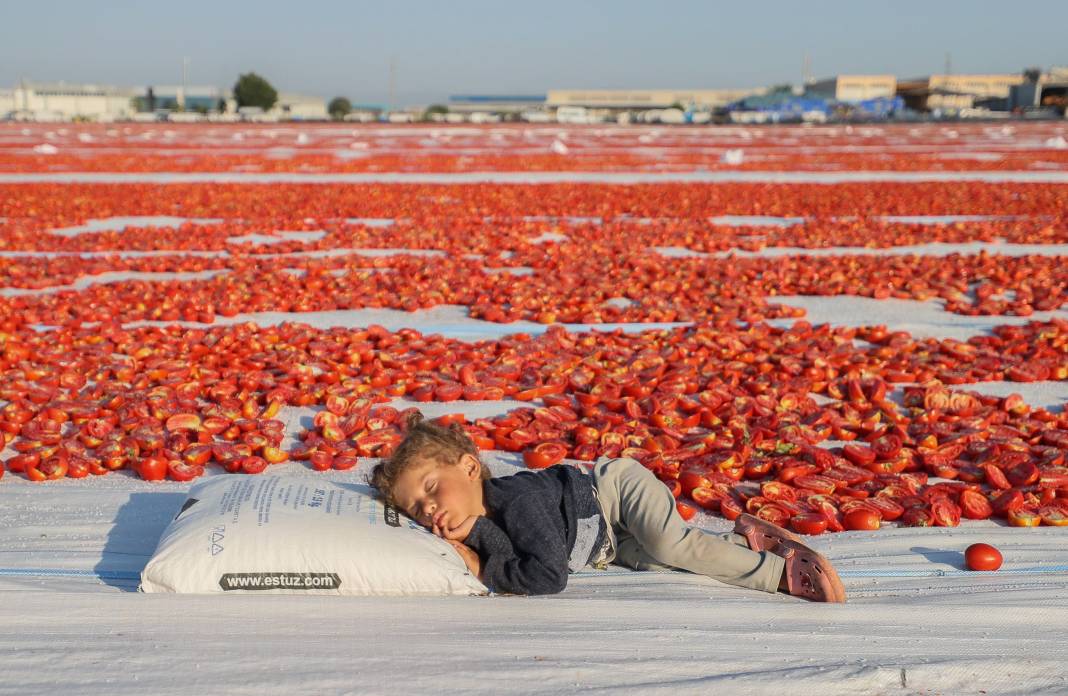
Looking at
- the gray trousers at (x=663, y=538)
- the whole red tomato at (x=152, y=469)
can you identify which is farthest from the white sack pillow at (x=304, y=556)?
→ the whole red tomato at (x=152, y=469)

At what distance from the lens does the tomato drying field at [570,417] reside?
8.29 ft

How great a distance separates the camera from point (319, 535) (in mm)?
3031

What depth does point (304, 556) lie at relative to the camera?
2986 millimetres

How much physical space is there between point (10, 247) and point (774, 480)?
11.0 m

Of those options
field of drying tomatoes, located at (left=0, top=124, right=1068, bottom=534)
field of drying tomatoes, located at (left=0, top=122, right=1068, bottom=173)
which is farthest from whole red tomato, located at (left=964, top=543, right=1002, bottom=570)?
field of drying tomatoes, located at (left=0, top=122, right=1068, bottom=173)

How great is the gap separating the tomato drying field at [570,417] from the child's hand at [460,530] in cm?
24

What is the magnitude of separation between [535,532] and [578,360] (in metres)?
3.05

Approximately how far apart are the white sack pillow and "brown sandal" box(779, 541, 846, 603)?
3.50 ft

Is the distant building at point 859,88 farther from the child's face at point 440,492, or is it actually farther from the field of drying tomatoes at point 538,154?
the child's face at point 440,492

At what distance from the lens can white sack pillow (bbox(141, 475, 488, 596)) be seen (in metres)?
2.95

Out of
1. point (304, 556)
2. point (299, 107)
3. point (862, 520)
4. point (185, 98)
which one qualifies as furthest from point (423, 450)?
point (185, 98)

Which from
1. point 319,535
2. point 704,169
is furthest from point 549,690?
point 704,169

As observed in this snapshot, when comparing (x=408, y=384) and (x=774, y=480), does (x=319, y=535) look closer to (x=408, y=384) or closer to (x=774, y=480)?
(x=774, y=480)

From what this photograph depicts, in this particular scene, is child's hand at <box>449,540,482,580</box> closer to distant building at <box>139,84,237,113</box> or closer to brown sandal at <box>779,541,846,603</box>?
brown sandal at <box>779,541,846,603</box>
